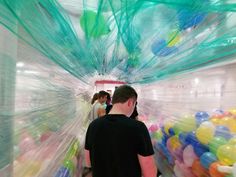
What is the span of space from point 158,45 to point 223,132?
0.64 meters

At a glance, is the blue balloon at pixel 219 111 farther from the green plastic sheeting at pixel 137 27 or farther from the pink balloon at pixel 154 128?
the pink balloon at pixel 154 128

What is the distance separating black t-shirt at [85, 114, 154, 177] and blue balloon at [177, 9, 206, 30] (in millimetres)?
585

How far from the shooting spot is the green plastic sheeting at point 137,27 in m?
0.94

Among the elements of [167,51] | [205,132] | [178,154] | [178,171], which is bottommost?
[178,171]

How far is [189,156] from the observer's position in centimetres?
153

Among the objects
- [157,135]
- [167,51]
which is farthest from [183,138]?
[157,135]

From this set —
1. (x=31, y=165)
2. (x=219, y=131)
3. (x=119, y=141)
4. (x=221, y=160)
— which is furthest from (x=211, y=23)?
(x=31, y=165)

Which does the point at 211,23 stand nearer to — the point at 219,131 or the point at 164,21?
the point at 164,21

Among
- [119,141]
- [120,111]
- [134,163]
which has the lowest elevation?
[134,163]

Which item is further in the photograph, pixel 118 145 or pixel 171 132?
pixel 171 132

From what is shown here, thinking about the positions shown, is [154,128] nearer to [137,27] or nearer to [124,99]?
[124,99]

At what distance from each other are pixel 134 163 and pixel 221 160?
0.49 metres

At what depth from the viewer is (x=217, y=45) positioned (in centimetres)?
127

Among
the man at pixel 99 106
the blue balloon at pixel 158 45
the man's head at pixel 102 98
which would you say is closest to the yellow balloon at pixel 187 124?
the blue balloon at pixel 158 45
